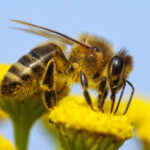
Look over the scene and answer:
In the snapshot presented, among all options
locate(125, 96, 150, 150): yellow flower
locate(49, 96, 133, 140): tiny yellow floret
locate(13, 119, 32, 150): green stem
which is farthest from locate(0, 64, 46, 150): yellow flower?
locate(125, 96, 150, 150): yellow flower

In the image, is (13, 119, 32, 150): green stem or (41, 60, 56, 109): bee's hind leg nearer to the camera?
(41, 60, 56, 109): bee's hind leg

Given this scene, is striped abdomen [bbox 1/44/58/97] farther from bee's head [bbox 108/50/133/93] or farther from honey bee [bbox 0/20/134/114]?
bee's head [bbox 108/50/133/93]

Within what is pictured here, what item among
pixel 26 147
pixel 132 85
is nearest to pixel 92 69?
pixel 132 85

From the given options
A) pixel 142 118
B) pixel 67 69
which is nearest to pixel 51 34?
pixel 67 69

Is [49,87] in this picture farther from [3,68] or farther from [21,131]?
[21,131]

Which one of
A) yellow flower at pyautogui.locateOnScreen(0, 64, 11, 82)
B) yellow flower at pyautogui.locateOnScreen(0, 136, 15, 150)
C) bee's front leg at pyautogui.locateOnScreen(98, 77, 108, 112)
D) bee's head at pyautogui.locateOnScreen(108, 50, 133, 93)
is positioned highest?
bee's head at pyautogui.locateOnScreen(108, 50, 133, 93)

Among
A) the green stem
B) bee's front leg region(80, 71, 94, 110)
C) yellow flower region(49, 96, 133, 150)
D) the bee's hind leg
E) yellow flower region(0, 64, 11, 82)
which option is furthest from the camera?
the green stem

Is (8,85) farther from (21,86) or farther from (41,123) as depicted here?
(41,123)
